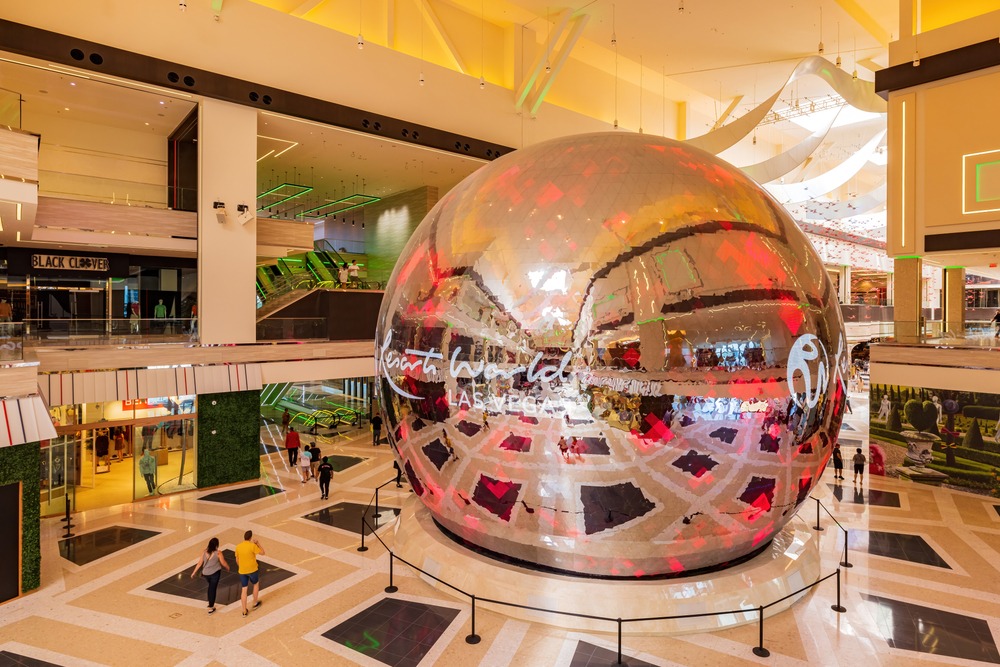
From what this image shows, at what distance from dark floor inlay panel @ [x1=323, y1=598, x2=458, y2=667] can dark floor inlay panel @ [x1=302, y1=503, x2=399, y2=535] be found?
144 inches


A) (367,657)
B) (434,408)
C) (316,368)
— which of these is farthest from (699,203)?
(316,368)

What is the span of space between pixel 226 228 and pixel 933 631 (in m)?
18.4

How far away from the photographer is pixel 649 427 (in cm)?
677

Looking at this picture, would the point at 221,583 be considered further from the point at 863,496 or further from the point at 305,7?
the point at 305,7

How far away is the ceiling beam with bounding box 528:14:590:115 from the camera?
79.2 feet

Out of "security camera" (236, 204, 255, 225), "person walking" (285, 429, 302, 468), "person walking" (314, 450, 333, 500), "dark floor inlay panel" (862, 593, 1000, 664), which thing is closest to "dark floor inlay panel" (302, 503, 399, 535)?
"person walking" (314, 450, 333, 500)

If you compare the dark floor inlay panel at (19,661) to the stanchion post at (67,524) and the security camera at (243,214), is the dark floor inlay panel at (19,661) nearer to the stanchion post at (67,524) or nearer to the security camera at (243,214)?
the stanchion post at (67,524)

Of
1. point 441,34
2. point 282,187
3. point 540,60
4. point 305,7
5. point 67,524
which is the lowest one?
point 67,524

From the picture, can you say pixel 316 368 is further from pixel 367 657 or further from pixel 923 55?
pixel 923 55

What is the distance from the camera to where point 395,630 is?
8.09 meters

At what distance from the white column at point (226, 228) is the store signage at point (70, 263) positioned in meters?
6.03

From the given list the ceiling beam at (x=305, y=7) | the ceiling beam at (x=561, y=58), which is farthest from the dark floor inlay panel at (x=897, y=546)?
the ceiling beam at (x=305, y=7)

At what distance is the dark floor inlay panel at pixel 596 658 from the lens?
23.5ft

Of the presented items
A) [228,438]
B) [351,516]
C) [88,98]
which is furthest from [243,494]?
[88,98]
